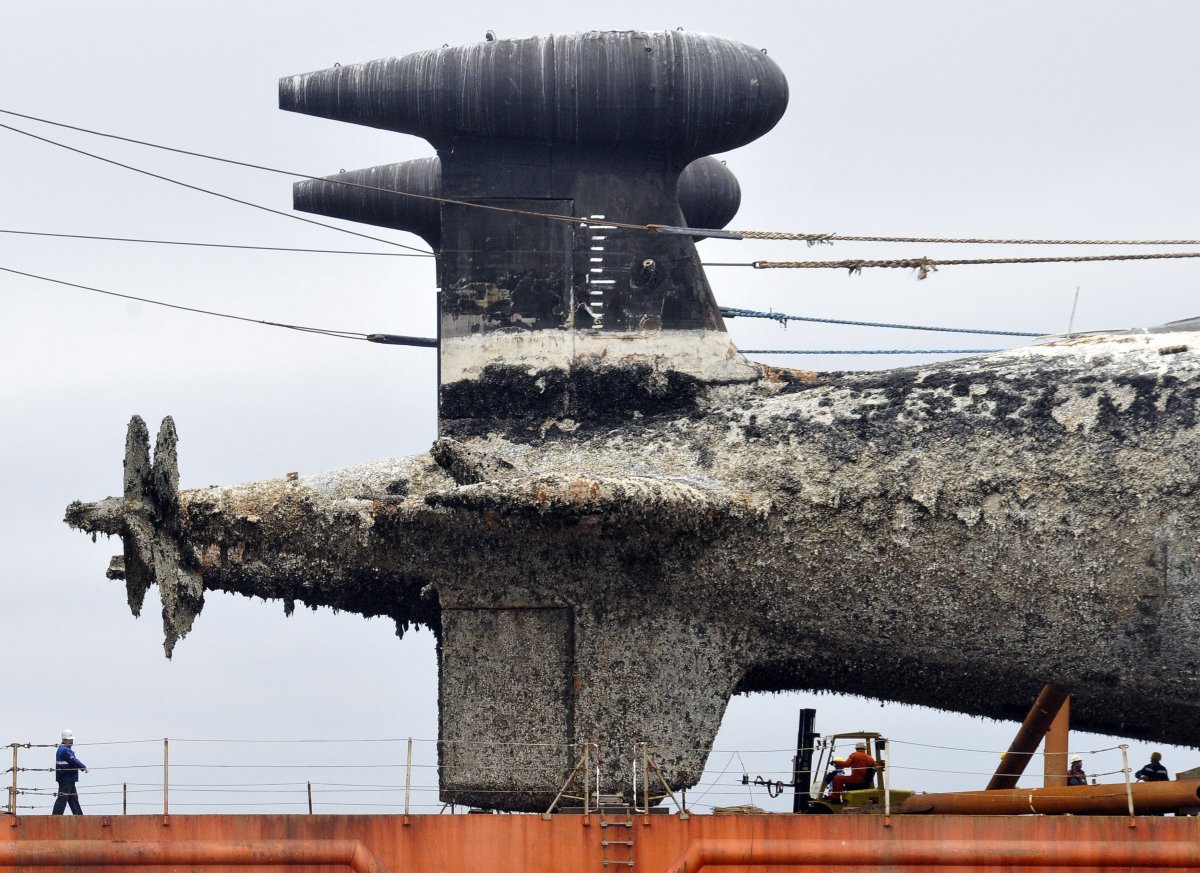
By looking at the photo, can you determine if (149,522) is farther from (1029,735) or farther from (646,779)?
(1029,735)

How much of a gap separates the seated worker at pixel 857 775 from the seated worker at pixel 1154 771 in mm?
3313

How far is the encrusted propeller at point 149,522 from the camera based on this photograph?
22.4 m

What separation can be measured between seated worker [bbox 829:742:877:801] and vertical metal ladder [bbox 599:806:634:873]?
272 centimetres

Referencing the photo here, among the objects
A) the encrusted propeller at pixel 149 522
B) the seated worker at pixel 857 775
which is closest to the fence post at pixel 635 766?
the seated worker at pixel 857 775

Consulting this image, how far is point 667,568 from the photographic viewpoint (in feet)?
76.2

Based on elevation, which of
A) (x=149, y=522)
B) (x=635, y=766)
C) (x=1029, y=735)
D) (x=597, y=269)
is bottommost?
(x=635, y=766)

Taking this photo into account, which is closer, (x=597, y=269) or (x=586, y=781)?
(x=586, y=781)

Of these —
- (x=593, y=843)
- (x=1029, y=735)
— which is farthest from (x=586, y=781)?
(x=1029, y=735)

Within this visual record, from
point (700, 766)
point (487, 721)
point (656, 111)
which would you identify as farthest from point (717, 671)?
point (656, 111)

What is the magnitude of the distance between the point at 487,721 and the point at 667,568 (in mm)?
2765

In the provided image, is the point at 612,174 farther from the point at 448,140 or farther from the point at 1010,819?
the point at 1010,819

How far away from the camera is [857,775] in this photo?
22656mm

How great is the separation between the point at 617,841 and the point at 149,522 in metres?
6.42

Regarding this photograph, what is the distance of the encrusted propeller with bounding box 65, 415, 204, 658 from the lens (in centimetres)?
2242
